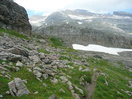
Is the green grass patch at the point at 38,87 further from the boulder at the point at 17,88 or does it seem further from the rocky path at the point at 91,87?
the rocky path at the point at 91,87

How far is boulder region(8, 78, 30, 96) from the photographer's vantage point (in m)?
14.2

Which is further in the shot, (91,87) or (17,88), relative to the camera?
(91,87)

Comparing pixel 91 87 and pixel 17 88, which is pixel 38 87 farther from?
pixel 91 87

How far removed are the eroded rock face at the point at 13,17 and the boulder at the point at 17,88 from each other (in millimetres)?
46988

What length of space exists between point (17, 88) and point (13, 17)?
57193 mm

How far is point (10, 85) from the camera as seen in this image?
47.6 ft

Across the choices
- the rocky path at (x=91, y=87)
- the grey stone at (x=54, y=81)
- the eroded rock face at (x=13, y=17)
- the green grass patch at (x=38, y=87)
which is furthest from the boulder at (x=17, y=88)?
the eroded rock face at (x=13, y=17)

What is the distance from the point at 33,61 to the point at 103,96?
914 centimetres

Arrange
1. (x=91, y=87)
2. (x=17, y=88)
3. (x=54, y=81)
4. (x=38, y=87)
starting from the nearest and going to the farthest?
(x=17, y=88)
(x=38, y=87)
(x=54, y=81)
(x=91, y=87)

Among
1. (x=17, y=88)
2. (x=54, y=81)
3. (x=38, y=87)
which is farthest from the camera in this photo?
(x=54, y=81)

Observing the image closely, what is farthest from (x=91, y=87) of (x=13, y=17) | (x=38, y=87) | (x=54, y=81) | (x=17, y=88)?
(x=13, y=17)

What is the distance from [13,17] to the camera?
6781 cm

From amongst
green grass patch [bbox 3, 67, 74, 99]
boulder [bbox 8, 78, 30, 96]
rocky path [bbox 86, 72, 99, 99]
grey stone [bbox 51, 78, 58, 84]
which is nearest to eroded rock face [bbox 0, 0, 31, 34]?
rocky path [bbox 86, 72, 99, 99]

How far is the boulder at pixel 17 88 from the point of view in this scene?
1420 cm
